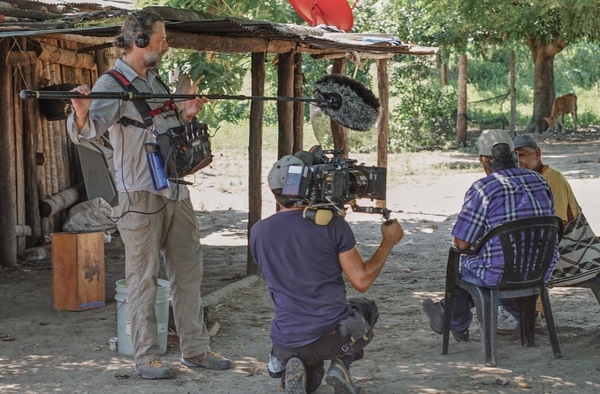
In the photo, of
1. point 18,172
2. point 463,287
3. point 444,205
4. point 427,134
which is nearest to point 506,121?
point 427,134

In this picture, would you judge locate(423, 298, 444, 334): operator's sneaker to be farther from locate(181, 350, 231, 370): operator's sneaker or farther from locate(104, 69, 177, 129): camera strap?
locate(104, 69, 177, 129): camera strap

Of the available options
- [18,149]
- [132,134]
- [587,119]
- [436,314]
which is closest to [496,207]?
[436,314]

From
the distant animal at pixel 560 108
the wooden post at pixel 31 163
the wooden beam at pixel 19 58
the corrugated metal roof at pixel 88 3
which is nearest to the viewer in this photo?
the wooden beam at pixel 19 58

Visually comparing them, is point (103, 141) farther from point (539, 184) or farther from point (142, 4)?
point (539, 184)

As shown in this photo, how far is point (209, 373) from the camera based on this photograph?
5887 millimetres

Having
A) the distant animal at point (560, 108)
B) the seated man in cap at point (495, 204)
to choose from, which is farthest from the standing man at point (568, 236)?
the distant animal at point (560, 108)

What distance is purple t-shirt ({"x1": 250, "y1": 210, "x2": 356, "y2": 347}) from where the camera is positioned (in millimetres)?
4719

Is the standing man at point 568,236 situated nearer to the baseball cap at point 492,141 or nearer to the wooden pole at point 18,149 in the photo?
the baseball cap at point 492,141

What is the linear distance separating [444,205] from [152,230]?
9.27m

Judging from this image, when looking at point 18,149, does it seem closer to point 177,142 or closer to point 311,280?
point 177,142

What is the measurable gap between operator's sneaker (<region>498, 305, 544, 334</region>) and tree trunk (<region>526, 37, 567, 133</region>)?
19.9 meters

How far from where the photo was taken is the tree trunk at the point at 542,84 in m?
26.1

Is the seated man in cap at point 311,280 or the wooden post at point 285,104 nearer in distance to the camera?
the seated man in cap at point 311,280

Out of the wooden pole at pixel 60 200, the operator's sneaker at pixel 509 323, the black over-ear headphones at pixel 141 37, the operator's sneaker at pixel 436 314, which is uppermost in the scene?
the black over-ear headphones at pixel 141 37
